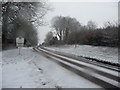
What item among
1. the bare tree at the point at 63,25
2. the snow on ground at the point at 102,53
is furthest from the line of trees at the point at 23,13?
the bare tree at the point at 63,25

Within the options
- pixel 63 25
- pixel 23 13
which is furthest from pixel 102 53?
pixel 63 25

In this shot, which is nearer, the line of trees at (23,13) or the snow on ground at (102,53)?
the snow on ground at (102,53)

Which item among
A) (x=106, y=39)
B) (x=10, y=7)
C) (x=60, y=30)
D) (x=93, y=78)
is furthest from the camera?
(x=60, y=30)

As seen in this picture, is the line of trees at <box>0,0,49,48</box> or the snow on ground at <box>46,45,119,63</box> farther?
the line of trees at <box>0,0,49,48</box>

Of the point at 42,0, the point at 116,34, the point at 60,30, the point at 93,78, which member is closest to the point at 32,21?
the point at 42,0

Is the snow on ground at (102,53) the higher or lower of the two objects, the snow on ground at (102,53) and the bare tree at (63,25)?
the lower

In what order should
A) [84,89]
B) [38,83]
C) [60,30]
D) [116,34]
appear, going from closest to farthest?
[84,89] → [38,83] → [116,34] → [60,30]

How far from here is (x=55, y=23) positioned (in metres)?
98.0

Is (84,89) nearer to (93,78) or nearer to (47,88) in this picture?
(47,88)

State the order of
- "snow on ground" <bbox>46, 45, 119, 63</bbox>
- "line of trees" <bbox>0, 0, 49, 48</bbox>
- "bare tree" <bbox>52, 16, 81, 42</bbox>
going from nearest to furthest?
"snow on ground" <bbox>46, 45, 119, 63</bbox>, "line of trees" <bbox>0, 0, 49, 48</bbox>, "bare tree" <bbox>52, 16, 81, 42</bbox>

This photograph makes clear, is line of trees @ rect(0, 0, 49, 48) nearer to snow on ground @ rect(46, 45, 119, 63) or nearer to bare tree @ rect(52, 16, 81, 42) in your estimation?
snow on ground @ rect(46, 45, 119, 63)

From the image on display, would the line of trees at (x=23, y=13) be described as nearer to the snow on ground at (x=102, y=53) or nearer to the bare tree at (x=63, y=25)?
the snow on ground at (x=102, y=53)

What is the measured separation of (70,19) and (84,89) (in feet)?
295

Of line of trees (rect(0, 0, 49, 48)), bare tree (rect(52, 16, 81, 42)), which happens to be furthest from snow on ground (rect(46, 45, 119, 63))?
bare tree (rect(52, 16, 81, 42))
